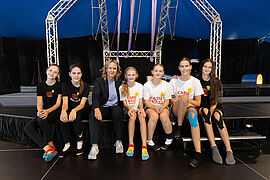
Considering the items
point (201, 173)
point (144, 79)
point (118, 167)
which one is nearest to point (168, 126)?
point (201, 173)

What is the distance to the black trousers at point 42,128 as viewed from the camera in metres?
1.54

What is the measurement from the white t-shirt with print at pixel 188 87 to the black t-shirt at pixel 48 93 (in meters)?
1.27

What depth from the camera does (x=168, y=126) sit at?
5.36 ft

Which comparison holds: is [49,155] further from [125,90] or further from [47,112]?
[125,90]

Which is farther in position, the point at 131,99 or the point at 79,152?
the point at 131,99

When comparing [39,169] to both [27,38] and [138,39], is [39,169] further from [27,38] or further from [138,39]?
[27,38]

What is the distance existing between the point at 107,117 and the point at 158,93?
0.62m

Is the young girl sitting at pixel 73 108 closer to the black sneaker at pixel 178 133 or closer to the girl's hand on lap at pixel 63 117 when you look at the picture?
the girl's hand on lap at pixel 63 117

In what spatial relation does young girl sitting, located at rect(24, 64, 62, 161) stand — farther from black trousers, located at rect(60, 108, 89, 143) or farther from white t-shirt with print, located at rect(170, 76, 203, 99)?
white t-shirt with print, located at rect(170, 76, 203, 99)

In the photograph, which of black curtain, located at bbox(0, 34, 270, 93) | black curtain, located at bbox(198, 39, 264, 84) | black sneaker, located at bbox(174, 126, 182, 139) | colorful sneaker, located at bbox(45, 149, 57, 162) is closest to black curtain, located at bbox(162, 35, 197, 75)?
black curtain, located at bbox(0, 34, 270, 93)

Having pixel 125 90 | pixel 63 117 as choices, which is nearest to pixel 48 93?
pixel 63 117

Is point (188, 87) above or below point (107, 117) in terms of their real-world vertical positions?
above

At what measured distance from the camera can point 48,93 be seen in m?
1.70

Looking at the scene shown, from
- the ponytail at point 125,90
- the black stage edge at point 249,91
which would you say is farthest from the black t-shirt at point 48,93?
the black stage edge at point 249,91
